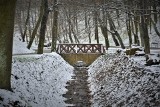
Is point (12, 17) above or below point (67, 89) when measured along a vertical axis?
above

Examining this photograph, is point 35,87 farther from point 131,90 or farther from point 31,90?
point 131,90

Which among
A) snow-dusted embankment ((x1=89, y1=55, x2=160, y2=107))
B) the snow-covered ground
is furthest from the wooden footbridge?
snow-dusted embankment ((x1=89, y1=55, x2=160, y2=107))

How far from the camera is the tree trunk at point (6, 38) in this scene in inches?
349

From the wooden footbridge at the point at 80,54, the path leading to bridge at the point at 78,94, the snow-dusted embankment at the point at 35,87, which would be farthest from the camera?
the wooden footbridge at the point at 80,54

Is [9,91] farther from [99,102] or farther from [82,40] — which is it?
[82,40]

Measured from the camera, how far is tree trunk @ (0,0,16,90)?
886 centimetres

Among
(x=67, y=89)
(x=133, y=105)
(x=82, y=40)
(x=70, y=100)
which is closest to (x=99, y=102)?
(x=70, y=100)

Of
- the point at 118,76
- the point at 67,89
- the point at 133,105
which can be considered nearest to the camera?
the point at 133,105

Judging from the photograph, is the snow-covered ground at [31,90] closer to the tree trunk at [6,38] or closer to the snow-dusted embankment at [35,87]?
the snow-dusted embankment at [35,87]

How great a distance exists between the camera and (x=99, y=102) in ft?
37.7

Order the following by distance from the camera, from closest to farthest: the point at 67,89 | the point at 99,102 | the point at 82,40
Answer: the point at 99,102
the point at 67,89
the point at 82,40

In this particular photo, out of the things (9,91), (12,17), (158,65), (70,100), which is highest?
(12,17)

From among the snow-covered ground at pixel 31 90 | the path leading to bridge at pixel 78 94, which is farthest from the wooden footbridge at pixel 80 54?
the snow-covered ground at pixel 31 90

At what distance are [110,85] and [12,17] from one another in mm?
6221
